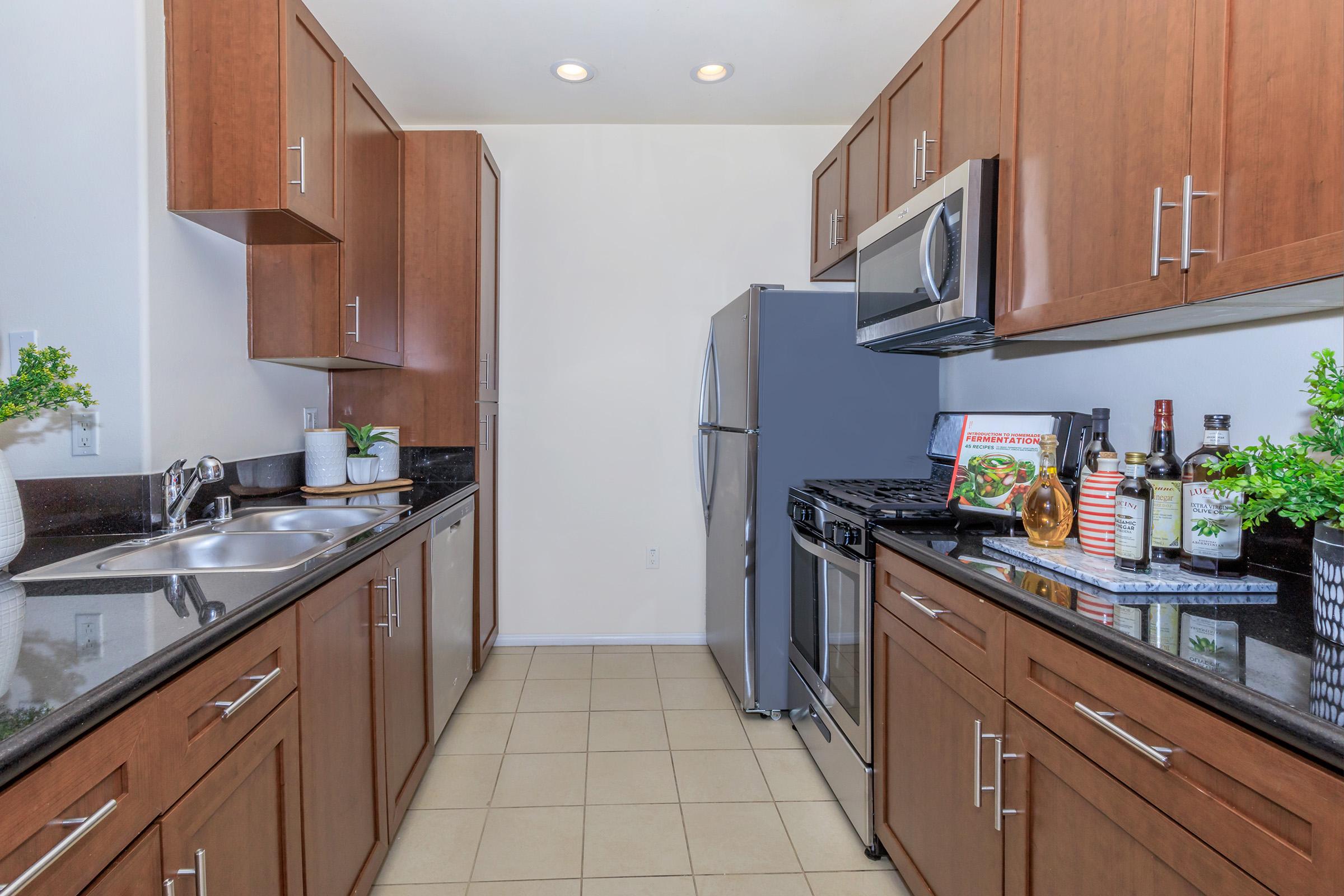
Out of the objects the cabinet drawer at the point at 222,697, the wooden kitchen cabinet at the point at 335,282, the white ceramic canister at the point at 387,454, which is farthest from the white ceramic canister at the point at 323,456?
the cabinet drawer at the point at 222,697

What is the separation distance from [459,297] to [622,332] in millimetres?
857

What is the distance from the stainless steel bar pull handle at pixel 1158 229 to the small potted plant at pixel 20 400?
2.00 metres

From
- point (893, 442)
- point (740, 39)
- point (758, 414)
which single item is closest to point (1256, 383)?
point (893, 442)

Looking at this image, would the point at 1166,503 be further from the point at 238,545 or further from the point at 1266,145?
the point at 238,545

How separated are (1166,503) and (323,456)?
2.56m

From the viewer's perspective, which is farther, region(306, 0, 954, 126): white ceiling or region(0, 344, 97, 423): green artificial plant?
region(306, 0, 954, 126): white ceiling

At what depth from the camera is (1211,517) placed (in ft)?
3.91

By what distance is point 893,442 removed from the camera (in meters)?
2.62

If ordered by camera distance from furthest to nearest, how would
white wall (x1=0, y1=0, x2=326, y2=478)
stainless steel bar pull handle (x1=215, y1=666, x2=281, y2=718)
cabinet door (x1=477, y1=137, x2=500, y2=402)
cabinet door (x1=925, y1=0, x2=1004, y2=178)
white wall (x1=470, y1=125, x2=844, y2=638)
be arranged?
white wall (x1=470, y1=125, x2=844, y2=638) < cabinet door (x1=477, y1=137, x2=500, y2=402) < cabinet door (x1=925, y1=0, x2=1004, y2=178) < white wall (x1=0, y1=0, x2=326, y2=478) < stainless steel bar pull handle (x1=215, y1=666, x2=281, y2=718)

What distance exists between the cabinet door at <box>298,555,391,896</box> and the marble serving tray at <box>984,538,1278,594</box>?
4.74 ft

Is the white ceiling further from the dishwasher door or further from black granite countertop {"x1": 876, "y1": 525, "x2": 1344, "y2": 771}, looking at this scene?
black granite countertop {"x1": 876, "y1": 525, "x2": 1344, "y2": 771}

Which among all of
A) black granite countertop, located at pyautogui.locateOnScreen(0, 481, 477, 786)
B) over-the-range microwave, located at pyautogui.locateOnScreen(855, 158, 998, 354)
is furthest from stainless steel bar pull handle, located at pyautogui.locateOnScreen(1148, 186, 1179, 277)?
black granite countertop, located at pyautogui.locateOnScreen(0, 481, 477, 786)

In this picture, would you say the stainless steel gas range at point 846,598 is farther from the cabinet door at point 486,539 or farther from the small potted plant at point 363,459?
the small potted plant at point 363,459

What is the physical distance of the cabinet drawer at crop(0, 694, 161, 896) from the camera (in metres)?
0.65
